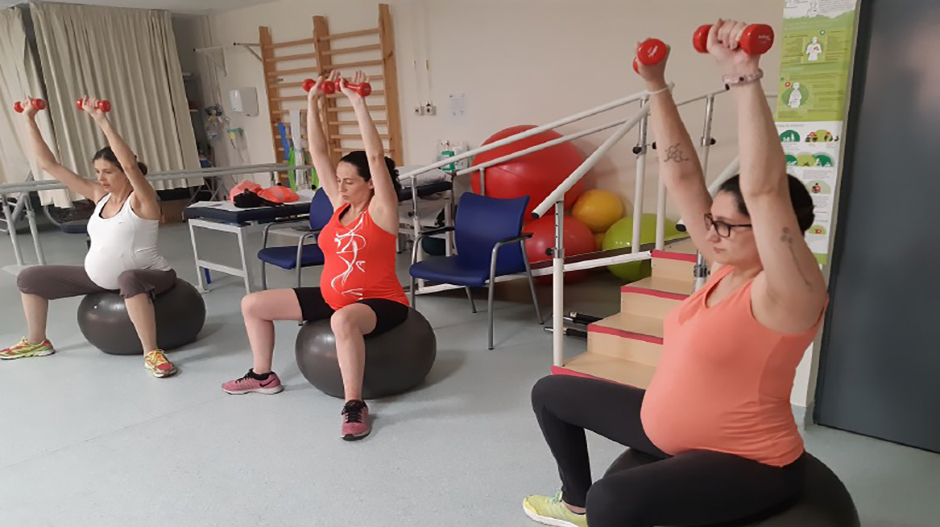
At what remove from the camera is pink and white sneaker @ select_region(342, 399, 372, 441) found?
231 cm

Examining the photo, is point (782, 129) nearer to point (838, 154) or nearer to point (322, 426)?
point (838, 154)

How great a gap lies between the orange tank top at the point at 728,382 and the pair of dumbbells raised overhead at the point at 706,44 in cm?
41

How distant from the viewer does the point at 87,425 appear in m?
2.52

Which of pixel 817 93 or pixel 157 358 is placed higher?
pixel 817 93

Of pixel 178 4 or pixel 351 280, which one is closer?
pixel 351 280

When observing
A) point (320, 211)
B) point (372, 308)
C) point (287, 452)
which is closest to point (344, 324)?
point (372, 308)

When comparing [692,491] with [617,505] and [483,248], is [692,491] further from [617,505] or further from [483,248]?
[483,248]

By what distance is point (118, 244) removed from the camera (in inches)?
119

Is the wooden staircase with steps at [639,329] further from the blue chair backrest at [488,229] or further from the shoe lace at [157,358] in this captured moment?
the shoe lace at [157,358]

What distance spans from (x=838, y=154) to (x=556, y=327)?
112cm

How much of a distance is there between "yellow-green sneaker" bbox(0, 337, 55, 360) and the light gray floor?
2.5 inches

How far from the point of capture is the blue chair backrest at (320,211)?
4.02 meters

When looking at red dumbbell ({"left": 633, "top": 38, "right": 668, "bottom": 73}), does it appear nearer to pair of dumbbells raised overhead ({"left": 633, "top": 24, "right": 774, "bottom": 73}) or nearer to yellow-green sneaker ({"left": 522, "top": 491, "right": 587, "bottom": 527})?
pair of dumbbells raised overhead ({"left": 633, "top": 24, "right": 774, "bottom": 73})

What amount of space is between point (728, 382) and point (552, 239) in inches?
109
